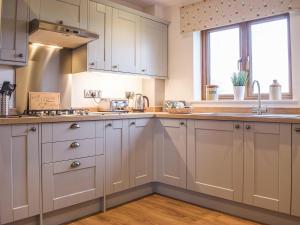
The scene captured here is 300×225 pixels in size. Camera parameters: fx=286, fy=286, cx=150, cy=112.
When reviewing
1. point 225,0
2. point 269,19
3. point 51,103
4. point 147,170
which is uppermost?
point 225,0

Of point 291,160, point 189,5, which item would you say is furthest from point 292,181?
point 189,5

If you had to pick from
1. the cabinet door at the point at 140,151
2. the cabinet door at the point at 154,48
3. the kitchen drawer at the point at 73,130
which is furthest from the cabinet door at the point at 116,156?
the cabinet door at the point at 154,48

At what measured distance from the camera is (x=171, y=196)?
3.04m

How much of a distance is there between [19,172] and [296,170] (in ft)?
6.70

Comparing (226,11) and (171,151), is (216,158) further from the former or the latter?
(226,11)

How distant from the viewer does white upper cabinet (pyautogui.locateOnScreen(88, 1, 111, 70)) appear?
294 centimetres

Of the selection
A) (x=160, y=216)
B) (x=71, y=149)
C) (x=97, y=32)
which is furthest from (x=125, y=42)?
(x=160, y=216)

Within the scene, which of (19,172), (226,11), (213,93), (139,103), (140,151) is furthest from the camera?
(139,103)

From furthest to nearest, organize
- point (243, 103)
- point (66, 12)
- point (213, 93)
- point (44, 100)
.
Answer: point (213, 93)
point (243, 103)
point (44, 100)
point (66, 12)

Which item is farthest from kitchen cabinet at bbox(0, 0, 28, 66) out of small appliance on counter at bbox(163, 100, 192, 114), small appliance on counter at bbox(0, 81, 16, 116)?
small appliance on counter at bbox(163, 100, 192, 114)

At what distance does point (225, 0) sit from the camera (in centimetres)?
329

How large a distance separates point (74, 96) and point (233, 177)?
185cm

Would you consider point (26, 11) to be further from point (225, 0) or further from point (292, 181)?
point (292, 181)

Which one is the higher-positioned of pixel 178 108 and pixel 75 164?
pixel 178 108
